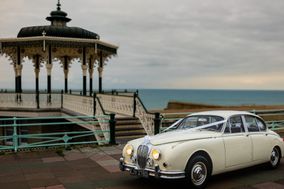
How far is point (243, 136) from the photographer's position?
761cm

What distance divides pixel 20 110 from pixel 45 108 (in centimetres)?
168

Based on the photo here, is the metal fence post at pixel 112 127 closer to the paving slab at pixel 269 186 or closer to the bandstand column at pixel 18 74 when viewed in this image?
the paving slab at pixel 269 186

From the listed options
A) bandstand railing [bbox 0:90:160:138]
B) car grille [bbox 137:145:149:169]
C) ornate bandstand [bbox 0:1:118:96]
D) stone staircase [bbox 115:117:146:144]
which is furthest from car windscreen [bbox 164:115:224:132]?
ornate bandstand [bbox 0:1:118:96]

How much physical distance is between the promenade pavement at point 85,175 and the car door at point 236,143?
456 millimetres

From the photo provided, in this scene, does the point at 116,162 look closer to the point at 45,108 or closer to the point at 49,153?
the point at 49,153

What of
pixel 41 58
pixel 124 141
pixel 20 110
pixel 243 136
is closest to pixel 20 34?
pixel 41 58

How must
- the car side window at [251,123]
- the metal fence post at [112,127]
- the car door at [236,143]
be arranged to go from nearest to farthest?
the car door at [236,143] < the car side window at [251,123] < the metal fence post at [112,127]

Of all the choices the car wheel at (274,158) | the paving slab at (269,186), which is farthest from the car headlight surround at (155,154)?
the car wheel at (274,158)

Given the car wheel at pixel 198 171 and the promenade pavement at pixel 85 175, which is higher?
the car wheel at pixel 198 171

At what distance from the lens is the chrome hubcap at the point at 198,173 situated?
6.43 meters

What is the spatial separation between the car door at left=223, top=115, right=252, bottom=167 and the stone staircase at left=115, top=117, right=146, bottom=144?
5884 mm

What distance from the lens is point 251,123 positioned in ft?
26.7

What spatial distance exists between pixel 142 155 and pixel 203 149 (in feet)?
4.15

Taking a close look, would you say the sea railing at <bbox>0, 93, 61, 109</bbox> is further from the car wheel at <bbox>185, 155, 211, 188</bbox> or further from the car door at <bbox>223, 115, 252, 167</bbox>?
the car wheel at <bbox>185, 155, 211, 188</bbox>
